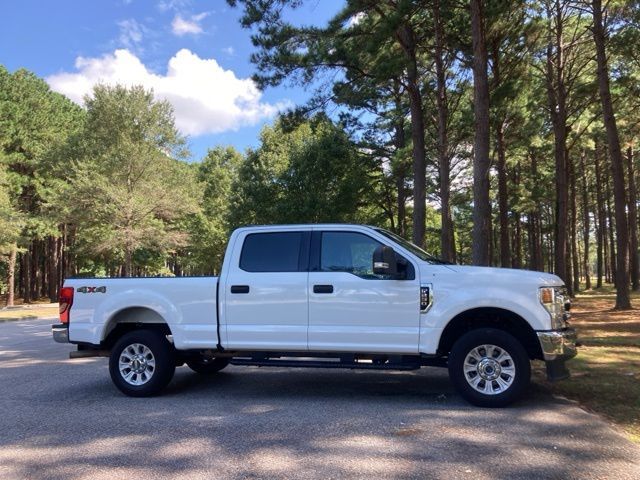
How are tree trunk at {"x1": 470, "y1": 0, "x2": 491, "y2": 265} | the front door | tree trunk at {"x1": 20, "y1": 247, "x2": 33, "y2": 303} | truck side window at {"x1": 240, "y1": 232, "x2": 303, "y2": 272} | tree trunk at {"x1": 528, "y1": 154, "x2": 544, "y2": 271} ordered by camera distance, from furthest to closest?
tree trunk at {"x1": 20, "y1": 247, "x2": 33, "y2": 303}
tree trunk at {"x1": 528, "y1": 154, "x2": 544, "y2": 271}
tree trunk at {"x1": 470, "y1": 0, "x2": 491, "y2": 265}
truck side window at {"x1": 240, "y1": 232, "x2": 303, "y2": 272}
the front door

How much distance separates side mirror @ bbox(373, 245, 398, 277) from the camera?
6355 mm

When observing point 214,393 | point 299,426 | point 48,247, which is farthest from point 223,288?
point 48,247

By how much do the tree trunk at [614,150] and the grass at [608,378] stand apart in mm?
5833

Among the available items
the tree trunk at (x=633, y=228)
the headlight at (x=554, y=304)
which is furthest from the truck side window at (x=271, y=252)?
the tree trunk at (x=633, y=228)

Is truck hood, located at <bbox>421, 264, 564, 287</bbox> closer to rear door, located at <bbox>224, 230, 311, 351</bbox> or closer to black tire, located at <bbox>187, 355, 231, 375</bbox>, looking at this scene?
rear door, located at <bbox>224, 230, 311, 351</bbox>

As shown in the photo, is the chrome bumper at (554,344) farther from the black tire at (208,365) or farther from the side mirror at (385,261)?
the black tire at (208,365)

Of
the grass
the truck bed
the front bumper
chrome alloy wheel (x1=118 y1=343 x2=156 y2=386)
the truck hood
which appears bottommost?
the grass

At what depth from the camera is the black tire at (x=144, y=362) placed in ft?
23.8

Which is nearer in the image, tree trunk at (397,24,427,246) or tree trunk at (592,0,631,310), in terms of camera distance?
tree trunk at (397,24,427,246)

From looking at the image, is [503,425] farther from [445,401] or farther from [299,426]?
[299,426]

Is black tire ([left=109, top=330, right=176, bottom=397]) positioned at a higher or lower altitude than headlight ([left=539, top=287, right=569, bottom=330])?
lower

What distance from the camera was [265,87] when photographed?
17047 mm

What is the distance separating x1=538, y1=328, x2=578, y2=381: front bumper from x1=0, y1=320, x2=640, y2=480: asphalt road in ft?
1.35

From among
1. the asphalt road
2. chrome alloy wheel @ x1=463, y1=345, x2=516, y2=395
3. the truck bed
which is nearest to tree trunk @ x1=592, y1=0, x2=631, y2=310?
the asphalt road
